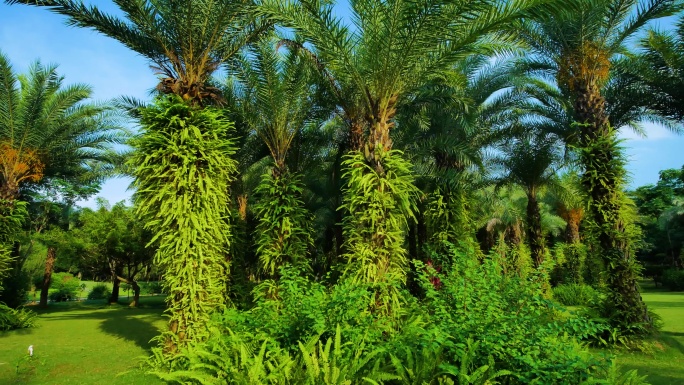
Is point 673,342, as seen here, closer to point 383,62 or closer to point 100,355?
point 383,62

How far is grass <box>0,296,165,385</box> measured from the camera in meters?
7.98

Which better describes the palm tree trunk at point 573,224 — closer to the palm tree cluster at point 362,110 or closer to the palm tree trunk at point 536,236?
the palm tree trunk at point 536,236

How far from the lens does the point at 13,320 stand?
14.0 meters

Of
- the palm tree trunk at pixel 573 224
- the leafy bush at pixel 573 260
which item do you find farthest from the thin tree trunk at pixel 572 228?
the leafy bush at pixel 573 260

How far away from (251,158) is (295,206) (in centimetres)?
538

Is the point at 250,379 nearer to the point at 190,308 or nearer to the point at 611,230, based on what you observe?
the point at 190,308

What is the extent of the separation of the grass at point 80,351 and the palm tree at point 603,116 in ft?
33.1

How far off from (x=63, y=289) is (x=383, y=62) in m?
34.6

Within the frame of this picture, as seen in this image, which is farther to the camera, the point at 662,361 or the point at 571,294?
the point at 571,294

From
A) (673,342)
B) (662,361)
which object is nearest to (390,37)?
(662,361)

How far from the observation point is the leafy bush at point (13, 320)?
45.3ft

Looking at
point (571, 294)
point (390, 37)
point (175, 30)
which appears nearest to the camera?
point (390, 37)

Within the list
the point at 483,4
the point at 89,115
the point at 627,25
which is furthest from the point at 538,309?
the point at 89,115

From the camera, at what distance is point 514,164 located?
18.9m
